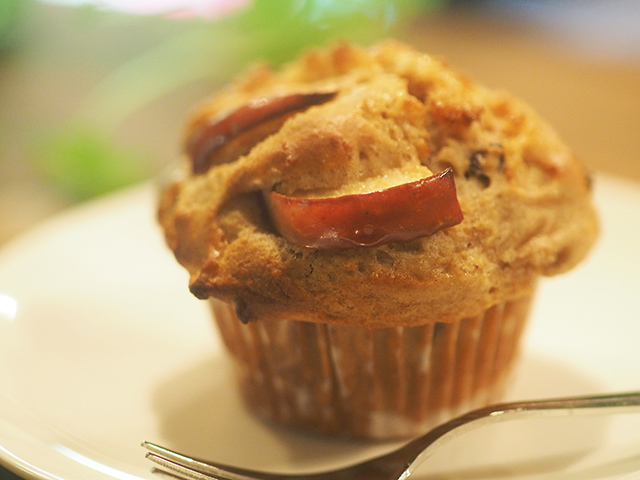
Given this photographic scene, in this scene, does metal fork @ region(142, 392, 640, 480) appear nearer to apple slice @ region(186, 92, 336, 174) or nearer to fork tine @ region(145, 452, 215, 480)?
fork tine @ region(145, 452, 215, 480)

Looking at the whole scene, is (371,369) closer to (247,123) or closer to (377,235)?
(377,235)

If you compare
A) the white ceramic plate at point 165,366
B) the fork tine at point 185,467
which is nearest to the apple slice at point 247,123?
the white ceramic plate at point 165,366

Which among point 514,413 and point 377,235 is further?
point 514,413

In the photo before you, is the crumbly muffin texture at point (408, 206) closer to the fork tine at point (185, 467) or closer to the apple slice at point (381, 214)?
the apple slice at point (381, 214)

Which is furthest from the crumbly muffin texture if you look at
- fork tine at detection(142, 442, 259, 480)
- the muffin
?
fork tine at detection(142, 442, 259, 480)

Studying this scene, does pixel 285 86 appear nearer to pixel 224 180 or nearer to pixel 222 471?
pixel 224 180

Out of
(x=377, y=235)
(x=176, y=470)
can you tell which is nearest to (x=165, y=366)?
(x=176, y=470)
